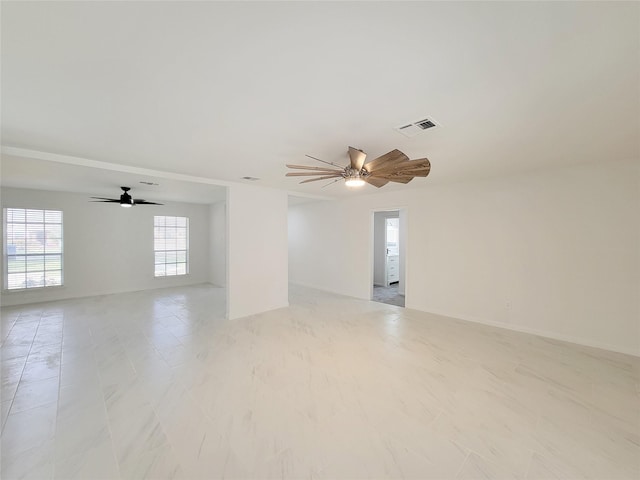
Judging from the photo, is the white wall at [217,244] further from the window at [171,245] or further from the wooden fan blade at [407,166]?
the wooden fan blade at [407,166]

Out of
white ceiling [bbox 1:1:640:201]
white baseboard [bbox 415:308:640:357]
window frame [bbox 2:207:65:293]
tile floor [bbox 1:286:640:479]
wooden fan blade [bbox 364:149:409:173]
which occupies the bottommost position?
tile floor [bbox 1:286:640:479]

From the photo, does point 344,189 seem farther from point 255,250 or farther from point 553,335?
point 553,335

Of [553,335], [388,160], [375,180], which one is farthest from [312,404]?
[553,335]

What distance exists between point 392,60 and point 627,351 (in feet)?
15.1

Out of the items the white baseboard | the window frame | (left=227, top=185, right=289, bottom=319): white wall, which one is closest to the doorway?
the white baseboard

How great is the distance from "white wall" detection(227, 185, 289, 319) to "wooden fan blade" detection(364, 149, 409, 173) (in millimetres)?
2905

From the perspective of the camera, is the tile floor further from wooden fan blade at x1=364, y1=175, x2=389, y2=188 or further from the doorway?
the doorway

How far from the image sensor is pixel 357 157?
2336 millimetres

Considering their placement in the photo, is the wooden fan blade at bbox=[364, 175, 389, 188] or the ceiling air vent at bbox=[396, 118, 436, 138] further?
the wooden fan blade at bbox=[364, 175, 389, 188]

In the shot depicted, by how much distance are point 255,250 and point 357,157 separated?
10.5ft

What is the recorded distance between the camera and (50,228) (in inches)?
230

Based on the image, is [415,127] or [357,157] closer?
[415,127]

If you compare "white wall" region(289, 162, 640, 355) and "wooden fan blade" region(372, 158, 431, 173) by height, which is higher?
"wooden fan blade" region(372, 158, 431, 173)

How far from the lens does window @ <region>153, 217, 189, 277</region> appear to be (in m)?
7.24
